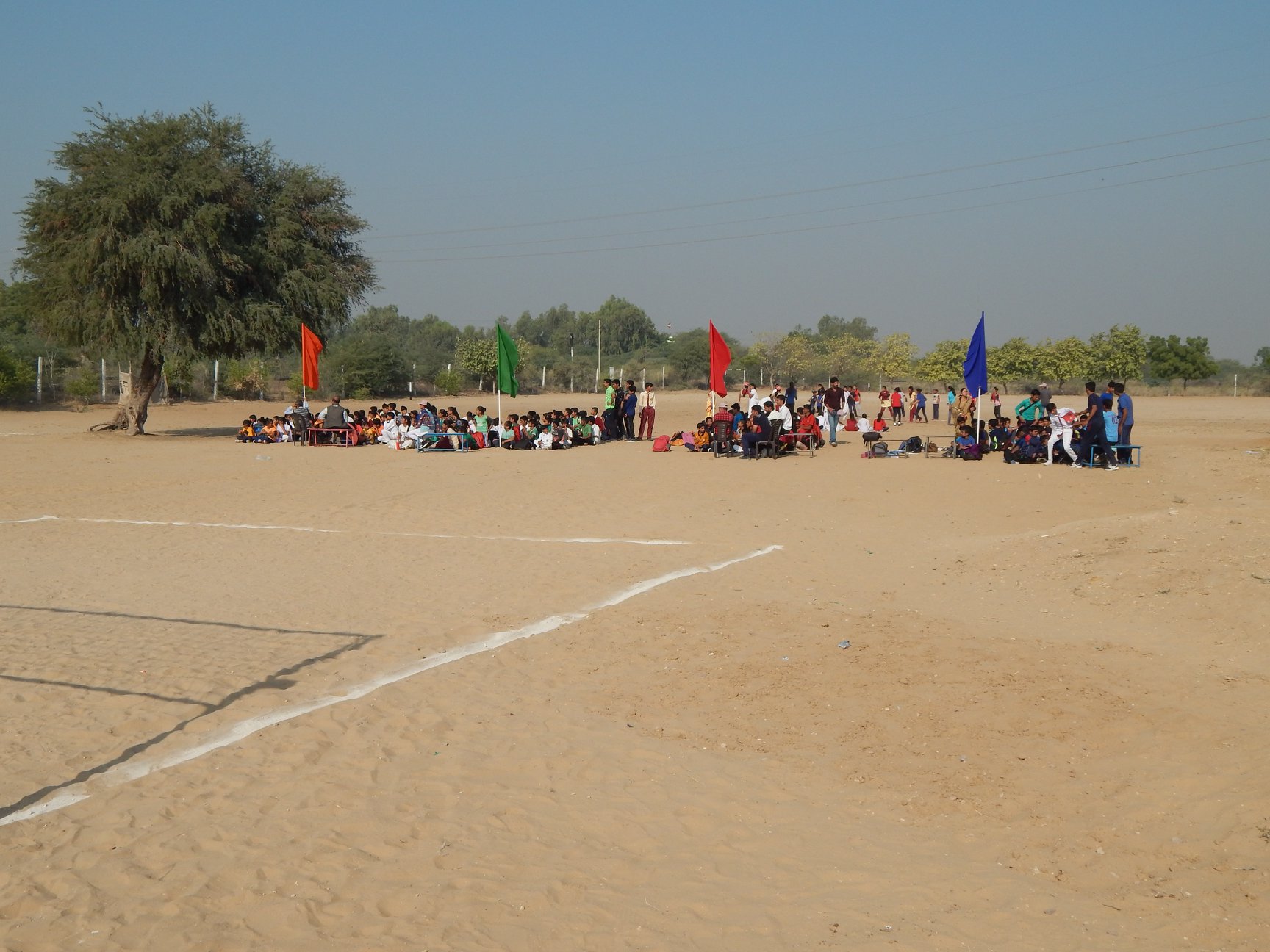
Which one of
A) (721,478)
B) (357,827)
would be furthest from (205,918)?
(721,478)

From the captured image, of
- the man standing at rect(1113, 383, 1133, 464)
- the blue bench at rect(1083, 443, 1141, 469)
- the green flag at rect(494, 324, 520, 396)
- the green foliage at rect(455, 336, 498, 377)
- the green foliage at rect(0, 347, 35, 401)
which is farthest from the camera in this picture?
the green foliage at rect(455, 336, 498, 377)

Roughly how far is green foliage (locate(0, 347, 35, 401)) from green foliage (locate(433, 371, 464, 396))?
22224 mm

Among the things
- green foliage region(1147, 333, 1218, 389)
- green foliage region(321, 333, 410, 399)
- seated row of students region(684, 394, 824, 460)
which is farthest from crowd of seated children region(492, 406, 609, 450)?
green foliage region(1147, 333, 1218, 389)

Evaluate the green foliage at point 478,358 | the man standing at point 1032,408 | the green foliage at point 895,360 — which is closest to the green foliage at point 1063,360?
the green foliage at point 895,360

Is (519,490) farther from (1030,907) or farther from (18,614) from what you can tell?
(1030,907)

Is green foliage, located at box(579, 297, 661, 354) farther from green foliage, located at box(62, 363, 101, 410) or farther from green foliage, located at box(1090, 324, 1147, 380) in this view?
green foliage, located at box(62, 363, 101, 410)

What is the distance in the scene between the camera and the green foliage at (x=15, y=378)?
43062 mm

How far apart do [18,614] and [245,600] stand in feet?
6.47

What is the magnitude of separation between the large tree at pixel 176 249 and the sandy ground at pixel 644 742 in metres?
21.1

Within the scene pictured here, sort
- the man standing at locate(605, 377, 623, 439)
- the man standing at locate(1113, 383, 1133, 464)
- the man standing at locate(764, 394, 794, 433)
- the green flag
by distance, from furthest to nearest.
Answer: the man standing at locate(605, 377, 623, 439), the green flag, the man standing at locate(764, 394, 794, 433), the man standing at locate(1113, 383, 1133, 464)

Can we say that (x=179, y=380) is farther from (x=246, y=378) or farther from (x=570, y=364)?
(x=570, y=364)

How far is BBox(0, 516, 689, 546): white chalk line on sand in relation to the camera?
14391 mm

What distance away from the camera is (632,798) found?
6.14 m

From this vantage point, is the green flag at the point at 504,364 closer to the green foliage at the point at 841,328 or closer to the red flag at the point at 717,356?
the red flag at the point at 717,356
